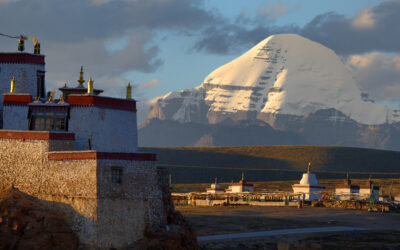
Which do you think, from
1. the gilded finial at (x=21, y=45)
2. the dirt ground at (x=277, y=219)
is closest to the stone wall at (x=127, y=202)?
the dirt ground at (x=277, y=219)

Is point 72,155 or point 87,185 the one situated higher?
point 72,155

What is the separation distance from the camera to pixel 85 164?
128 ft

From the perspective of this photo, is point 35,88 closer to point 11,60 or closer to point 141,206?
point 11,60

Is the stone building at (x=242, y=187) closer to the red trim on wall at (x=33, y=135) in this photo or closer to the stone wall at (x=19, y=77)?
the stone wall at (x=19, y=77)

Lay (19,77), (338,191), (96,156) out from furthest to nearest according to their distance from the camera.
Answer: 1. (338,191)
2. (19,77)
3. (96,156)

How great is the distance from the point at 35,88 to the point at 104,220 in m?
13.2

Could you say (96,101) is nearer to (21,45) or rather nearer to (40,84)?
(40,84)

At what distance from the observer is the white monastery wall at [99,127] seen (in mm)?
43125

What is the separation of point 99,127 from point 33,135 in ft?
12.1

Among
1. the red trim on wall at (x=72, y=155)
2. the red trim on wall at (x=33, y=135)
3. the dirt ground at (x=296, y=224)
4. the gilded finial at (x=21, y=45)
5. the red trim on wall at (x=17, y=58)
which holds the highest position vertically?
the gilded finial at (x=21, y=45)

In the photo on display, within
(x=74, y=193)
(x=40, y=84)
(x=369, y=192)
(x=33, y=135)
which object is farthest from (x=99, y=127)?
(x=369, y=192)

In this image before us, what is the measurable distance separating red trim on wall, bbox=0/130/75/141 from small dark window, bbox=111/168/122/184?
397 cm

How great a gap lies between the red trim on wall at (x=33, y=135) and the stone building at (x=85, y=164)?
5 centimetres

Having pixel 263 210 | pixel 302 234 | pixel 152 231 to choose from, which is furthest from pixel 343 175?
pixel 152 231
